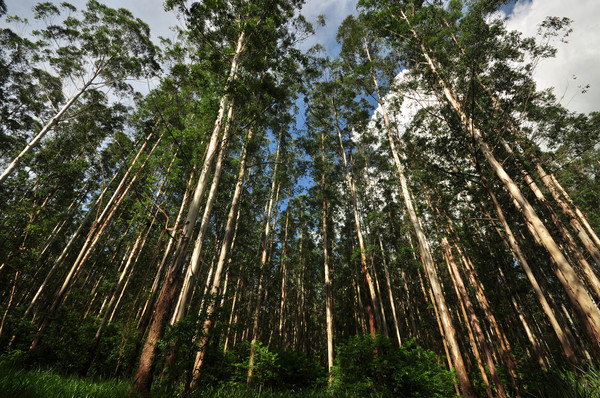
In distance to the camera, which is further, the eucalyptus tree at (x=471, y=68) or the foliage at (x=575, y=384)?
the eucalyptus tree at (x=471, y=68)

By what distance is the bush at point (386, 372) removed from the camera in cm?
634

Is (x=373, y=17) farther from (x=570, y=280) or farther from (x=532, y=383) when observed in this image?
(x=532, y=383)

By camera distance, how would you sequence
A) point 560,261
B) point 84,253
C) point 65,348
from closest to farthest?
point 560,261 < point 65,348 < point 84,253

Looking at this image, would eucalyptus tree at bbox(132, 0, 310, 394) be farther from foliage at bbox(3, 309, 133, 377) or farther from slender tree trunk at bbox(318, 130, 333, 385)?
slender tree trunk at bbox(318, 130, 333, 385)

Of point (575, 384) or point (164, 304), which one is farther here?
point (164, 304)

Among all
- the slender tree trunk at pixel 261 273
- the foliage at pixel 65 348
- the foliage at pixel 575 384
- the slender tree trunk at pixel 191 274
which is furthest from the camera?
the slender tree trunk at pixel 261 273

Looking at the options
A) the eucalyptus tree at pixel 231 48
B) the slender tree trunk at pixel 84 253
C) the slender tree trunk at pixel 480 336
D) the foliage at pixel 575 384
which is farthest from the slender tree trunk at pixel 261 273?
the slender tree trunk at pixel 480 336

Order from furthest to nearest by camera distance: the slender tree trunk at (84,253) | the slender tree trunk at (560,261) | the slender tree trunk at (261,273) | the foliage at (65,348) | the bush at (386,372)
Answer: the slender tree trunk at (84,253) < the slender tree trunk at (261,273) < the foliage at (65,348) < the bush at (386,372) < the slender tree trunk at (560,261)

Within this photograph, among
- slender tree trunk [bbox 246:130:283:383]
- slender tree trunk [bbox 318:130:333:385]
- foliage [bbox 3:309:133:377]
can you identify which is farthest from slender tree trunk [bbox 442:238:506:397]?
foliage [bbox 3:309:133:377]

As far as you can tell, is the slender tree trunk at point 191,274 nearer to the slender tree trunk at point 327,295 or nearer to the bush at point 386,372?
the bush at point 386,372

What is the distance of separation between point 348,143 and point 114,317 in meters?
16.7

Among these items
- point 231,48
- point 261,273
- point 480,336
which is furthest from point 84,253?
point 480,336

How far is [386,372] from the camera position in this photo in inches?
259

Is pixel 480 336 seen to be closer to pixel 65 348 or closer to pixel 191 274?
pixel 191 274
